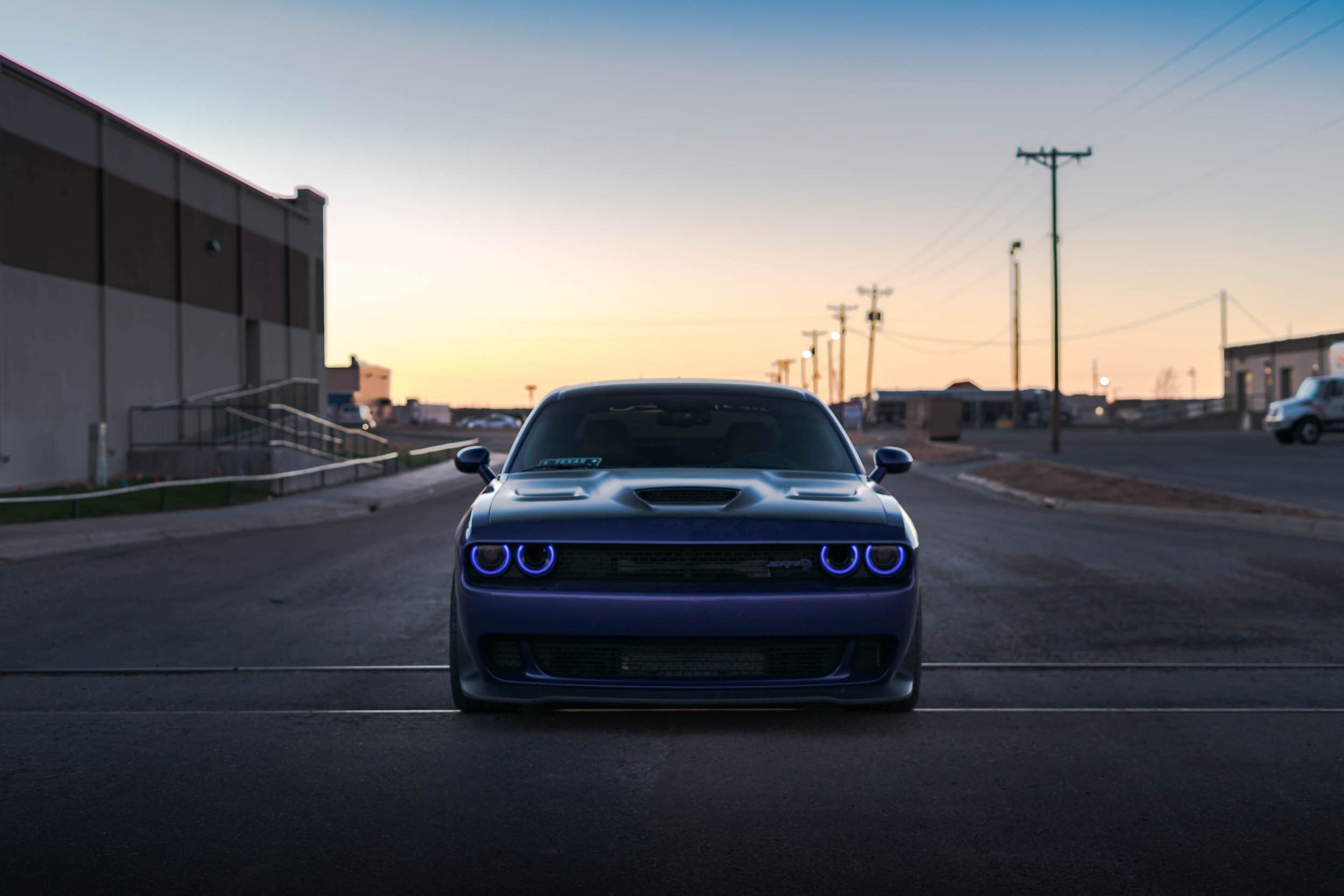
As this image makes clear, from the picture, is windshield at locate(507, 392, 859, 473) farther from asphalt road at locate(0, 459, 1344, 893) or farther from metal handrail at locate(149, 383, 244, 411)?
metal handrail at locate(149, 383, 244, 411)

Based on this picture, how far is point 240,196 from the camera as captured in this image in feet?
108

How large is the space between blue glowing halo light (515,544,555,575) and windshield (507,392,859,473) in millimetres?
1162

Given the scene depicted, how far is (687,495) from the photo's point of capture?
16.3 feet

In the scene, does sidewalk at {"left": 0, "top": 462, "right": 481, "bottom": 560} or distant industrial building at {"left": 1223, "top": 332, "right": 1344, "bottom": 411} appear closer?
sidewalk at {"left": 0, "top": 462, "right": 481, "bottom": 560}

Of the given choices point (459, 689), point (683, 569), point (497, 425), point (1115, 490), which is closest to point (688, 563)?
point (683, 569)

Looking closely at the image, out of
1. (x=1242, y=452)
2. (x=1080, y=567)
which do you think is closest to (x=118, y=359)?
(x=1080, y=567)

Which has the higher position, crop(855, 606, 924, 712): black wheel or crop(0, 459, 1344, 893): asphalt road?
crop(855, 606, 924, 712): black wheel

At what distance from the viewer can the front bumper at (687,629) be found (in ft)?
15.0

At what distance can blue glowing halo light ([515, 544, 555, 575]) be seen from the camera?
470 centimetres

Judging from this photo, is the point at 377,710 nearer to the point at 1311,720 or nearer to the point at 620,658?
the point at 620,658

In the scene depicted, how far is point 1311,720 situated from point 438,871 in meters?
4.14

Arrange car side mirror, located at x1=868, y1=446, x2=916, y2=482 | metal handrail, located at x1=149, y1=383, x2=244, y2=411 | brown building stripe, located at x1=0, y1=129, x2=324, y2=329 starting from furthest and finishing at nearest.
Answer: metal handrail, located at x1=149, y1=383, x2=244, y2=411
brown building stripe, located at x1=0, y1=129, x2=324, y2=329
car side mirror, located at x1=868, y1=446, x2=916, y2=482

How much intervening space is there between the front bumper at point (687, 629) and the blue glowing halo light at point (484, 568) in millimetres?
75

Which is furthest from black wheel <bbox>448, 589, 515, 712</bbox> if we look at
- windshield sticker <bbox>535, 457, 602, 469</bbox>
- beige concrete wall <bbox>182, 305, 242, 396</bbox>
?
beige concrete wall <bbox>182, 305, 242, 396</bbox>
